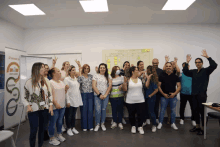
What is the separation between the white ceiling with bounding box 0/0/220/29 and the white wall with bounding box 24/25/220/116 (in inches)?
8.5

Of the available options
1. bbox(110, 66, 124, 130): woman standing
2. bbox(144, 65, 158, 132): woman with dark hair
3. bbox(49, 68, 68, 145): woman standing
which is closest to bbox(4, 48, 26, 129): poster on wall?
bbox(49, 68, 68, 145): woman standing

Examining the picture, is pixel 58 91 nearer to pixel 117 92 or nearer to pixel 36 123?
pixel 36 123

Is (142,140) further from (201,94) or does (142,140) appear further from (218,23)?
(218,23)

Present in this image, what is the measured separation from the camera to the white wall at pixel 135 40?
4.30m

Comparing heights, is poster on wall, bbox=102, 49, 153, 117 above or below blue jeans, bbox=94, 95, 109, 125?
above

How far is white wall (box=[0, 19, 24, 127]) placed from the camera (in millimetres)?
3582

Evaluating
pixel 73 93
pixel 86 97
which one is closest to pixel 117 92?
pixel 86 97

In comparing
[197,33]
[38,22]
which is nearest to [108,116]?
[38,22]

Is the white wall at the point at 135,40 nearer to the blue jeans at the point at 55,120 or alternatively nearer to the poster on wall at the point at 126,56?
the poster on wall at the point at 126,56

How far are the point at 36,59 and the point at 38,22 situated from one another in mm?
1131

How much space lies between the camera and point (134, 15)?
3713mm

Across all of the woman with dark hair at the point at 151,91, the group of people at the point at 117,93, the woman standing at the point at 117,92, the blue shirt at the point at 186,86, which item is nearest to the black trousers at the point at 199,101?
the group of people at the point at 117,93

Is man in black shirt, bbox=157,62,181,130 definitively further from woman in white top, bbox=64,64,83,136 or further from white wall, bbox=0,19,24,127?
white wall, bbox=0,19,24,127

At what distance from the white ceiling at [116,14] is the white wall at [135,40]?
216mm
